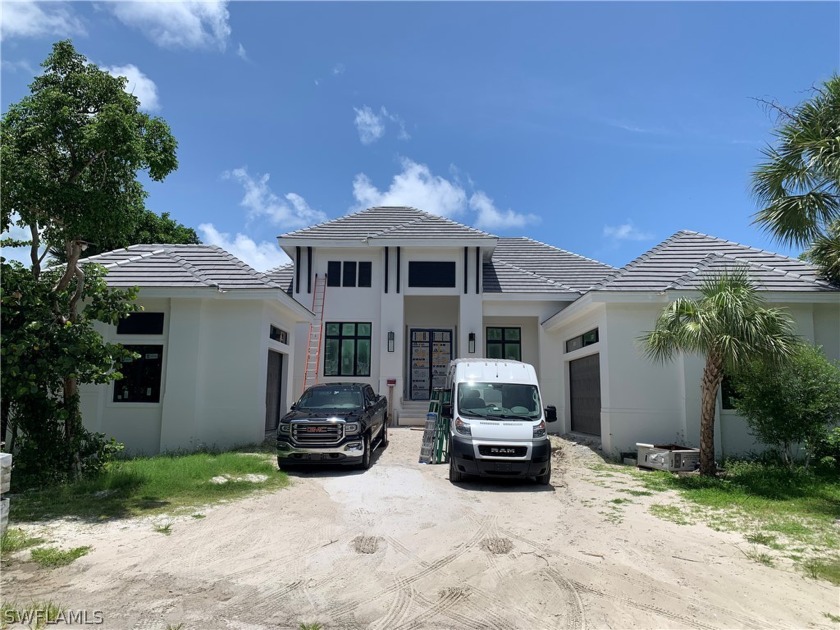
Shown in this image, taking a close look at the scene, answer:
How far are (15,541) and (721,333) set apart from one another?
37.8 ft

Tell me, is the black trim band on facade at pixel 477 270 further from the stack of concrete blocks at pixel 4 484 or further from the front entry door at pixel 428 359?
the stack of concrete blocks at pixel 4 484

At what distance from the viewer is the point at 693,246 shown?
627 inches

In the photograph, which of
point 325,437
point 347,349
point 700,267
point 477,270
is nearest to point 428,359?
point 347,349

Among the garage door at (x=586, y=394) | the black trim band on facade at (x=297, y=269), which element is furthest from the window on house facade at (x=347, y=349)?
the garage door at (x=586, y=394)

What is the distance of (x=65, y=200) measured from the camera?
8984mm

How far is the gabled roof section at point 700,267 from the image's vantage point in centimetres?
1370

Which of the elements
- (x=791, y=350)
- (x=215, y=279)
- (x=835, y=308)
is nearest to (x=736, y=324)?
(x=791, y=350)

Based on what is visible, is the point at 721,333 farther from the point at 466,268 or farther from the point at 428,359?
the point at 428,359

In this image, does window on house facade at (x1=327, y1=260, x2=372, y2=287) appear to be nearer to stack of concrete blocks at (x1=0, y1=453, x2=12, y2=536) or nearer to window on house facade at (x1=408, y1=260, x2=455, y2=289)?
window on house facade at (x1=408, y1=260, x2=455, y2=289)

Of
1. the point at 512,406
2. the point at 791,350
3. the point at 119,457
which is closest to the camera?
the point at 791,350

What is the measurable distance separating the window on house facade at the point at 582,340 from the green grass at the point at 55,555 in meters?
12.7

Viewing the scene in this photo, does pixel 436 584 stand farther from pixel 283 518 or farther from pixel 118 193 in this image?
pixel 118 193

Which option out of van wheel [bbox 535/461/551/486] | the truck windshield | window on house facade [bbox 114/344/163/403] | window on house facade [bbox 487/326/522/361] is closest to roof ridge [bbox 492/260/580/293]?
window on house facade [bbox 487/326/522/361]

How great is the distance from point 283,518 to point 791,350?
9.62 m
